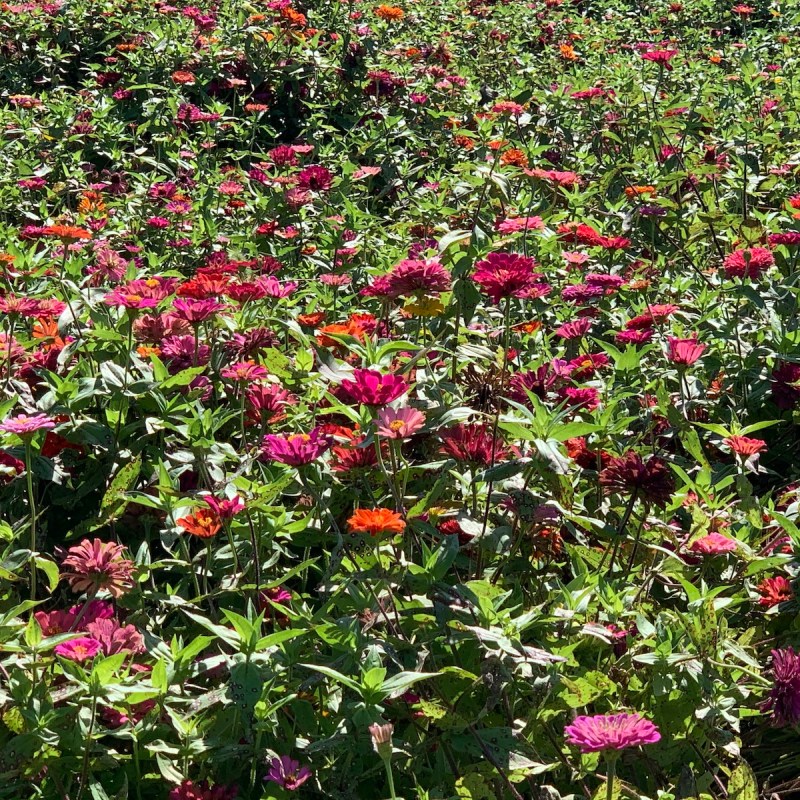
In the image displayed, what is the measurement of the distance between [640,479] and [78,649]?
90 centimetres

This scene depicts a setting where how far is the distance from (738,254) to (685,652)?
1.33 metres

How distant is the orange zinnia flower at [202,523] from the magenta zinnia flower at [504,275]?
1.92ft

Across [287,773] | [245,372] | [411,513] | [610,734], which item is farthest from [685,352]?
[287,773]

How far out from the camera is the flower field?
1414mm

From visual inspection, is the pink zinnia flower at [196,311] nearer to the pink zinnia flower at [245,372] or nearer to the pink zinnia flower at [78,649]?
the pink zinnia flower at [245,372]

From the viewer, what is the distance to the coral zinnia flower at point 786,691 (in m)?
1.40

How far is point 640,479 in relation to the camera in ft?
5.17

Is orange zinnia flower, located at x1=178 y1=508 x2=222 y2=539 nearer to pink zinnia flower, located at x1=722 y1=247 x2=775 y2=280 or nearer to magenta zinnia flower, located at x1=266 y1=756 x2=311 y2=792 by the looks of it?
magenta zinnia flower, located at x1=266 y1=756 x2=311 y2=792

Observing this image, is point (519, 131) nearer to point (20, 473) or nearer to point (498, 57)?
point (498, 57)

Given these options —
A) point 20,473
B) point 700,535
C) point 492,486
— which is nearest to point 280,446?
point 492,486

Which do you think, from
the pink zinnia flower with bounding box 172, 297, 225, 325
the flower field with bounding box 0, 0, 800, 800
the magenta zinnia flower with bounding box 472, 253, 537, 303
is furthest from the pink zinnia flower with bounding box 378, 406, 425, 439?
the pink zinnia flower with bounding box 172, 297, 225, 325

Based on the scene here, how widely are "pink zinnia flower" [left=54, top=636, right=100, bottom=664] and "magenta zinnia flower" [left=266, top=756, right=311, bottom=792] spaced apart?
0.98 feet

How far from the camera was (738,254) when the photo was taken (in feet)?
8.19

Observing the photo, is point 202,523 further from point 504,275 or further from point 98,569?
point 504,275
